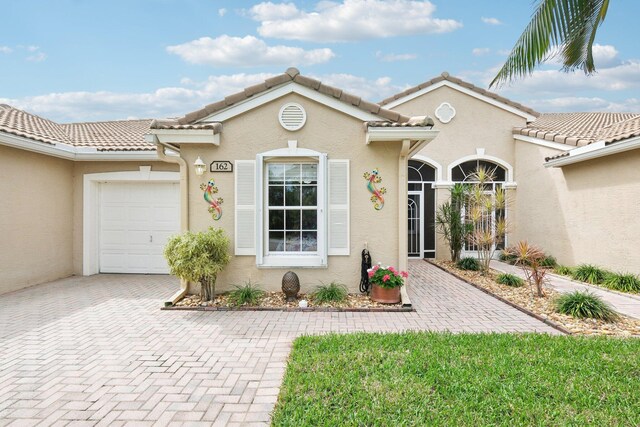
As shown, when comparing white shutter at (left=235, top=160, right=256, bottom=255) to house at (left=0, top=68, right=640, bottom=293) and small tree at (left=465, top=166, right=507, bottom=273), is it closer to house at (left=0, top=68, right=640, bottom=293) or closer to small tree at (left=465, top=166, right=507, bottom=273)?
house at (left=0, top=68, right=640, bottom=293)

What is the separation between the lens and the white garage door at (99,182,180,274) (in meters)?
11.2

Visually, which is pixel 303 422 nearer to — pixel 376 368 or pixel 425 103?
pixel 376 368

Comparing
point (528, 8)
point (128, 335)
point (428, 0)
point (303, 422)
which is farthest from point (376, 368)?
Answer: point (428, 0)

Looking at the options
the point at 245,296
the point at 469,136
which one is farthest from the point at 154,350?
the point at 469,136

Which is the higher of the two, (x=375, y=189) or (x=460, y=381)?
(x=375, y=189)

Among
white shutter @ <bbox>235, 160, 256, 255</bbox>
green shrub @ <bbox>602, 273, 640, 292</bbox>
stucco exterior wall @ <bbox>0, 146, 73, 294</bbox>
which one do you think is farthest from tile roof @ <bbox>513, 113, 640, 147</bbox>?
stucco exterior wall @ <bbox>0, 146, 73, 294</bbox>

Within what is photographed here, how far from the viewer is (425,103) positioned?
14.8 m

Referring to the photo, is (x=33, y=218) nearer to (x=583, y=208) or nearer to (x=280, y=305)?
(x=280, y=305)

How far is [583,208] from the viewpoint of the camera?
10938 millimetres

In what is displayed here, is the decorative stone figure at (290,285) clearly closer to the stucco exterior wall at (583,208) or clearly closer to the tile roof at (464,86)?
the stucco exterior wall at (583,208)

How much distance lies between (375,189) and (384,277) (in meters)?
1.94

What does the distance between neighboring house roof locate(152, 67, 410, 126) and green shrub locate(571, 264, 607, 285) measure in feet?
23.3

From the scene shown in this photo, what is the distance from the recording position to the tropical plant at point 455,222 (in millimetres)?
13039

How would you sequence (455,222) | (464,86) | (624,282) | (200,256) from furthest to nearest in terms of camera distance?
(464,86)
(455,222)
(624,282)
(200,256)
